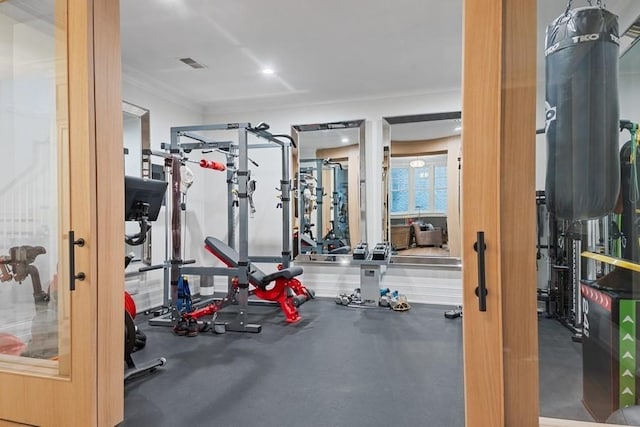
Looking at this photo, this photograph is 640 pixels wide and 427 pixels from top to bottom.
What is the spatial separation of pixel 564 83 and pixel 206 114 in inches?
222

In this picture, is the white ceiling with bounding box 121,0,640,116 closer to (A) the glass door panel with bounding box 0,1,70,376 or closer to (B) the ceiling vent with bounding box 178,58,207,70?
(B) the ceiling vent with bounding box 178,58,207,70

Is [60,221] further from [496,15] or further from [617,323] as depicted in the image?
[617,323]

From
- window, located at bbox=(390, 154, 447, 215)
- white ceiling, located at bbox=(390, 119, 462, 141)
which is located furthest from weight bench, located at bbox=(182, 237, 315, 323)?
white ceiling, located at bbox=(390, 119, 462, 141)

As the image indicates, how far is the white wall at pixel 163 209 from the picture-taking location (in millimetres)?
4773

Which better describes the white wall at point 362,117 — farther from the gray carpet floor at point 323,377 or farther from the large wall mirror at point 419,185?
the gray carpet floor at point 323,377

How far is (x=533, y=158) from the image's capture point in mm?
1411

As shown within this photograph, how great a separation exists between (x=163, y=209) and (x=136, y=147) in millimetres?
901

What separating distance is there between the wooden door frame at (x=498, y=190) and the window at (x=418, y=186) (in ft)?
12.4

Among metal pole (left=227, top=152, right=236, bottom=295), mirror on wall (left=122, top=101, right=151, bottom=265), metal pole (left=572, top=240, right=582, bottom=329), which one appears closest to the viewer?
metal pole (left=572, top=240, right=582, bottom=329)

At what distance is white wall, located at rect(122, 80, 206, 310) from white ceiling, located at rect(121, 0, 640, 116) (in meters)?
0.17

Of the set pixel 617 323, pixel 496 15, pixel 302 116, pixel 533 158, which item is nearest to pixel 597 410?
pixel 617 323

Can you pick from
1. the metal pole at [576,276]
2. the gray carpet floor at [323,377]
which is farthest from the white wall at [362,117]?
the metal pole at [576,276]

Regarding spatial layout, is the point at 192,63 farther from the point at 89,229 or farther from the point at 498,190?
the point at 498,190

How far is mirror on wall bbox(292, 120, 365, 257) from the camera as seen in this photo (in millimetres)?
5539
